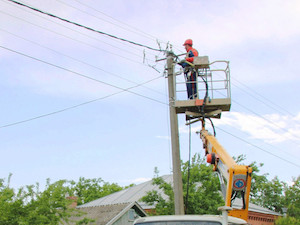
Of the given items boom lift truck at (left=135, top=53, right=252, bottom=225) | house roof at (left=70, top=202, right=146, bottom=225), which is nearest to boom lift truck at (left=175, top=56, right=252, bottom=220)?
boom lift truck at (left=135, top=53, right=252, bottom=225)

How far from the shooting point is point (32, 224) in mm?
13977

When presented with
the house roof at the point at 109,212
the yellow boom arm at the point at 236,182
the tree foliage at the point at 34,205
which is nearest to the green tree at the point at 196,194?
the house roof at the point at 109,212

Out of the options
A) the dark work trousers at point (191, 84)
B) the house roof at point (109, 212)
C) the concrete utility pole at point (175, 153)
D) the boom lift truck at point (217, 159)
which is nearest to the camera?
the boom lift truck at point (217, 159)

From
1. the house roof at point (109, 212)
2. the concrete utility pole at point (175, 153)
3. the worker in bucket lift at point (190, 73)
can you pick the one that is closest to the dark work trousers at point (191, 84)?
the worker in bucket lift at point (190, 73)

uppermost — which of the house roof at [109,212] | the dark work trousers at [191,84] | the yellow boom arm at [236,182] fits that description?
the dark work trousers at [191,84]

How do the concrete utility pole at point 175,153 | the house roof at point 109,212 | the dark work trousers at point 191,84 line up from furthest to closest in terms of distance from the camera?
the house roof at point 109,212 < the concrete utility pole at point 175,153 < the dark work trousers at point 191,84

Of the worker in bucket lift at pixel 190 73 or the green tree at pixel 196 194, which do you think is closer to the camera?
the worker in bucket lift at pixel 190 73

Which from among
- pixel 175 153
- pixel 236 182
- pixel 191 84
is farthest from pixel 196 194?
pixel 236 182

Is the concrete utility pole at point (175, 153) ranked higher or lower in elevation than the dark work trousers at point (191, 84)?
lower

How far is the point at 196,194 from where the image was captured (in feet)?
73.4

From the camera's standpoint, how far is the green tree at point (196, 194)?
22281mm

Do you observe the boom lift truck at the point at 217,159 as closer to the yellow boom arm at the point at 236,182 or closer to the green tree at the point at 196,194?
the yellow boom arm at the point at 236,182

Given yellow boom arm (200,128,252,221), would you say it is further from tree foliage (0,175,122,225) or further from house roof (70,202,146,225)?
house roof (70,202,146,225)

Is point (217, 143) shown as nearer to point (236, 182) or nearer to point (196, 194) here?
point (236, 182)
